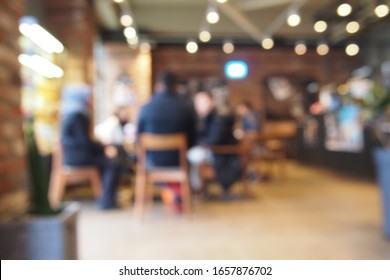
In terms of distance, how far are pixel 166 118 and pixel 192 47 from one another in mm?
6447

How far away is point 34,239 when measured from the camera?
1.53 m

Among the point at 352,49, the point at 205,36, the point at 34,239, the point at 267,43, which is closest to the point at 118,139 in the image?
the point at 34,239

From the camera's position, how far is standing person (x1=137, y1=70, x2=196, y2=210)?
3.53 meters

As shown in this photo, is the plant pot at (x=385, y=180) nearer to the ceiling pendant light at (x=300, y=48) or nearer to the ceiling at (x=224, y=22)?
the ceiling at (x=224, y=22)

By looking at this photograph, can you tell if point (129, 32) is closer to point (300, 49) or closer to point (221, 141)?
point (300, 49)

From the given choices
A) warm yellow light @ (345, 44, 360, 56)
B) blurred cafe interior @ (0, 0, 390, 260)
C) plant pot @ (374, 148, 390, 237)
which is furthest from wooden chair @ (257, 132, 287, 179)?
warm yellow light @ (345, 44, 360, 56)

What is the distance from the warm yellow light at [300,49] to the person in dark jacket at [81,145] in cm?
701

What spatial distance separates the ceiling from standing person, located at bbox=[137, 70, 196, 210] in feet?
14.5

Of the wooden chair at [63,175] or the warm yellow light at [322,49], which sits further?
the warm yellow light at [322,49]

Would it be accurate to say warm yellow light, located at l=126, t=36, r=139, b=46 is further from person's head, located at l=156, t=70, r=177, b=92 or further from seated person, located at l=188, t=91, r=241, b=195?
person's head, located at l=156, t=70, r=177, b=92

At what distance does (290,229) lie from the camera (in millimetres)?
2982

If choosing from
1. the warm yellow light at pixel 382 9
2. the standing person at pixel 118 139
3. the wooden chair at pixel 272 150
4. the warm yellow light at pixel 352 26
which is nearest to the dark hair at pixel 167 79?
the standing person at pixel 118 139

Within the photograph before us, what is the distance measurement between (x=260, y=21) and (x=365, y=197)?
5.56 meters

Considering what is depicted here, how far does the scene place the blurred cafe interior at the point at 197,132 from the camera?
70.9 inches
